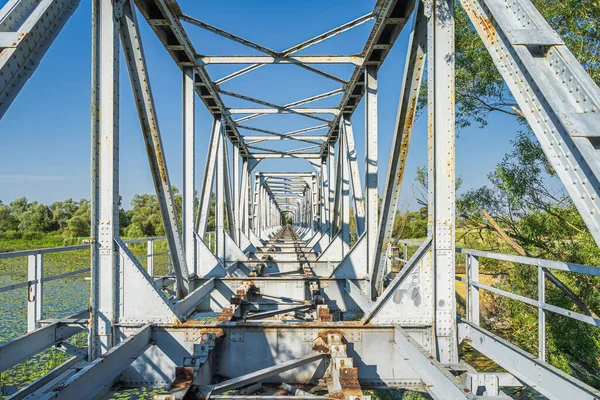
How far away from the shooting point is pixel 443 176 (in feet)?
14.7

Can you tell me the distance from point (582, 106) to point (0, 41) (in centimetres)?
343

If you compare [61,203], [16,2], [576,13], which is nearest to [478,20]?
[16,2]

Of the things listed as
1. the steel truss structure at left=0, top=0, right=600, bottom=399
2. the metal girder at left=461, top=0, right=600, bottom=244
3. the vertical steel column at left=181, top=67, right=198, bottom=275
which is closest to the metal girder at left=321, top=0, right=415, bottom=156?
the steel truss structure at left=0, top=0, right=600, bottom=399

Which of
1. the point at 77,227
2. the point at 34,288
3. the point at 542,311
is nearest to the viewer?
the point at 542,311

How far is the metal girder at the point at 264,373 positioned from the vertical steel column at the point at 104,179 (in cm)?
160

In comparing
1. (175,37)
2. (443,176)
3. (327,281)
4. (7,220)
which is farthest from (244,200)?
(7,220)

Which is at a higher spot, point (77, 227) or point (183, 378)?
point (77, 227)

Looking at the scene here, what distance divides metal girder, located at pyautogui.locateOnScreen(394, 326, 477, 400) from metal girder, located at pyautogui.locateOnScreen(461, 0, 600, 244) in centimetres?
140

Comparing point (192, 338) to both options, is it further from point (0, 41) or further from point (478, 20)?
point (478, 20)

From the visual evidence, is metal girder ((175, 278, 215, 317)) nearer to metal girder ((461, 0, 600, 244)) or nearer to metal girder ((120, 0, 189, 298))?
metal girder ((120, 0, 189, 298))

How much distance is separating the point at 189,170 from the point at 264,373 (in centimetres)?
510

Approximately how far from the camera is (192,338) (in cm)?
458

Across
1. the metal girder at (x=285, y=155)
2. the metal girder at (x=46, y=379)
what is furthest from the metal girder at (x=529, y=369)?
the metal girder at (x=285, y=155)

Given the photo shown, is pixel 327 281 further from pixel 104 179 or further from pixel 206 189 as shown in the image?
pixel 104 179
